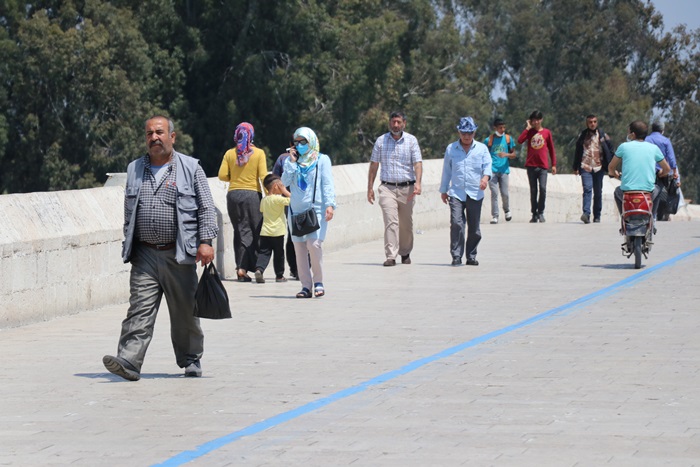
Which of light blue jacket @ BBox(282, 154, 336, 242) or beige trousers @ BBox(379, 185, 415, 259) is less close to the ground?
light blue jacket @ BBox(282, 154, 336, 242)

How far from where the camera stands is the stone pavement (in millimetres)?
6859

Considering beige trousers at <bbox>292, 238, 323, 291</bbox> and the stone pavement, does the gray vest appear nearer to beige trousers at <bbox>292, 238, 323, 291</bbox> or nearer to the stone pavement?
the stone pavement

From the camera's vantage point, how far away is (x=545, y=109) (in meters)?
80.8

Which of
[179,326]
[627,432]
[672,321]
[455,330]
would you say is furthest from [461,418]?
[672,321]

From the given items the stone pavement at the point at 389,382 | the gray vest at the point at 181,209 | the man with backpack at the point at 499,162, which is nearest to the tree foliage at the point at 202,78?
the man with backpack at the point at 499,162

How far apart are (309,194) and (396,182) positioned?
3.35 m

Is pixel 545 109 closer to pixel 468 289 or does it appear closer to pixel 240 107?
pixel 240 107

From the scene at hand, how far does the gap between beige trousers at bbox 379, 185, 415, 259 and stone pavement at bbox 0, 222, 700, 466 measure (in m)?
1.64

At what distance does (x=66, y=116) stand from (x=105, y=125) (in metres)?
1.61

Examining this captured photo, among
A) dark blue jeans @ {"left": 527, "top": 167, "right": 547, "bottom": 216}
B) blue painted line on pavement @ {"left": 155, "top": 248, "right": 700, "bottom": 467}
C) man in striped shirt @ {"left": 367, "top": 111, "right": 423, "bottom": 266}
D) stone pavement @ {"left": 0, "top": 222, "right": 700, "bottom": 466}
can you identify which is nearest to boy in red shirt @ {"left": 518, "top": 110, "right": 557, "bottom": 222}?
dark blue jeans @ {"left": 527, "top": 167, "right": 547, "bottom": 216}

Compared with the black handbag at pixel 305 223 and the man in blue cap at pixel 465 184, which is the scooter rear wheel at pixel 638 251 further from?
the black handbag at pixel 305 223

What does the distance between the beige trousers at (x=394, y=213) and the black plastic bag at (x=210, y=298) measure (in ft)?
26.1

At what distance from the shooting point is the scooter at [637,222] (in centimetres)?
1659

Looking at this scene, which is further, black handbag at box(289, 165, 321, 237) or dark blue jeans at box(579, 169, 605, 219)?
dark blue jeans at box(579, 169, 605, 219)
